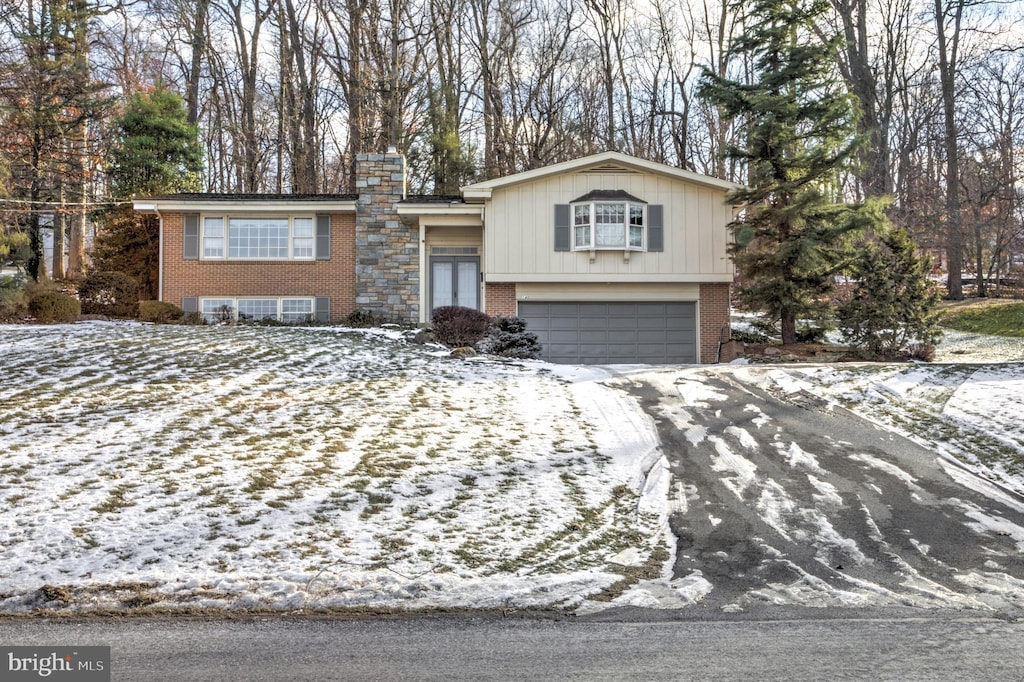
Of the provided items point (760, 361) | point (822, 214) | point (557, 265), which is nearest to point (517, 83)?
point (557, 265)

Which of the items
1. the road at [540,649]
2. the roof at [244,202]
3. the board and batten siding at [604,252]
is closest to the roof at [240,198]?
the roof at [244,202]

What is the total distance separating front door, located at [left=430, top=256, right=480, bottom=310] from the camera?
67.7 ft

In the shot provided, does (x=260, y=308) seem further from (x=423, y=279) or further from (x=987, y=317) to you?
(x=987, y=317)

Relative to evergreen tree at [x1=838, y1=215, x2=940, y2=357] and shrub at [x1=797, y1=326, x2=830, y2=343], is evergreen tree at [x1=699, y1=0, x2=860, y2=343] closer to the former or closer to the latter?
shrub at [x1=797, y1=326, x2=830, y2=343]

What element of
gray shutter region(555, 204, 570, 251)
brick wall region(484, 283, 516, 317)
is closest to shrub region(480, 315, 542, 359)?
brick wall region(484, 283, 516, 317)

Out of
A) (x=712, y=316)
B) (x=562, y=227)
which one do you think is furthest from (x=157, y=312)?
(x=712, y=316)

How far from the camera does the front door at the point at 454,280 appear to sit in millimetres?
20641

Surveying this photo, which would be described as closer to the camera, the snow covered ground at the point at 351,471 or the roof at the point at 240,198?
the snow covered ground at the point at 351,471

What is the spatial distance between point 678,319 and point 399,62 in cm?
1512

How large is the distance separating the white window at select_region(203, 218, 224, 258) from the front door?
6.05 m

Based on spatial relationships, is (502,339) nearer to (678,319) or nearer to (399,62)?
(678,319)

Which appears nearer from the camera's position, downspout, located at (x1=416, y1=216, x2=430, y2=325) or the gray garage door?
the gray garage door

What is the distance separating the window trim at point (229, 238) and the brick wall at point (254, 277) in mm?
115

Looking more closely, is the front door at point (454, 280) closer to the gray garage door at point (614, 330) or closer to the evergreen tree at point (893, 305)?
the gray garage door at point (614, 330)
